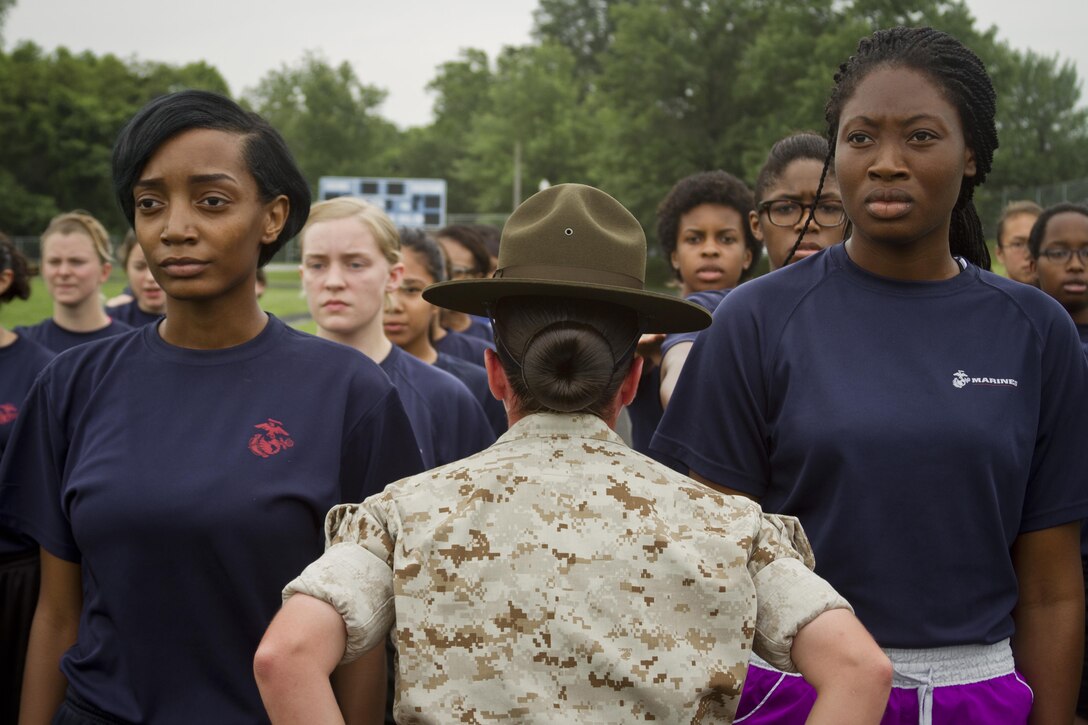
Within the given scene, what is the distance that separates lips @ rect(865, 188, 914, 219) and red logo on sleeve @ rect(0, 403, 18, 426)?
366cm

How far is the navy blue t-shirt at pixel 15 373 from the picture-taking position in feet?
15.7

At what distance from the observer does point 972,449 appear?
8.64 ft

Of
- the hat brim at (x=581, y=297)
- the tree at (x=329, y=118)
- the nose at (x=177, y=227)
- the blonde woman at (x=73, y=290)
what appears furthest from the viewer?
the tree at (x=329, y=118)

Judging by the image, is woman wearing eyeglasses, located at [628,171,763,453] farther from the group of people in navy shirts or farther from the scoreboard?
the scoreboard

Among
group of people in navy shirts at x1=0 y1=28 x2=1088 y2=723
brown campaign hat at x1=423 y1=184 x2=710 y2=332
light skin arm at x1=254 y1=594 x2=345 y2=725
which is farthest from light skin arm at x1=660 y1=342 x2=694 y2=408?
light skin arm at x1=254 y1=594 x2=345 y2=725

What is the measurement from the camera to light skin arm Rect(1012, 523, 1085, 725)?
2.81 m

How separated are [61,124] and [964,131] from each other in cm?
6994

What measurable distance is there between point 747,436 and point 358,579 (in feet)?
3.81

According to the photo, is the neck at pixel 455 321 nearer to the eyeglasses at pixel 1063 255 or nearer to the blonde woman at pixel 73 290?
the blonde woman at pixel 73 290

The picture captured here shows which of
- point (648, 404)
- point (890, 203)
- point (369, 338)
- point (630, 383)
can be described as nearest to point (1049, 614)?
point (890, 203)

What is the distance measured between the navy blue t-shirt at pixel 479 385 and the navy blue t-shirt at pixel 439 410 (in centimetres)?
89

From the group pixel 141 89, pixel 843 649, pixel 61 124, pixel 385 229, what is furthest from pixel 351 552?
pixel 141 89

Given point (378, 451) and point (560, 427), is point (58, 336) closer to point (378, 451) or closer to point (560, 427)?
point (378, 451)

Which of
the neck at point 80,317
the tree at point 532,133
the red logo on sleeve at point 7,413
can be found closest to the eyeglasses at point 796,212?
the red logo on sleeve at point 7,413
